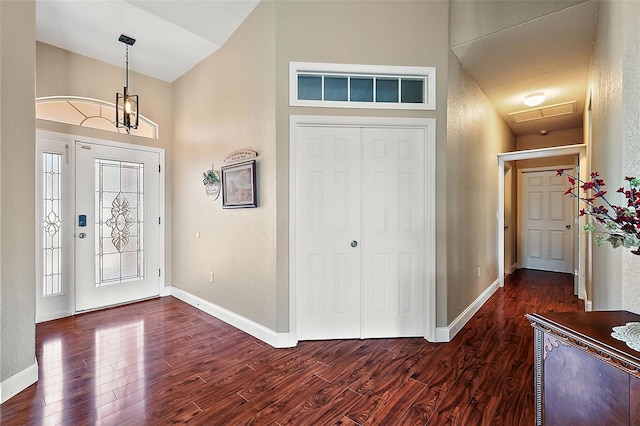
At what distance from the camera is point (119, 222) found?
160 inches

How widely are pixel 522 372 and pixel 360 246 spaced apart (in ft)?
5.23

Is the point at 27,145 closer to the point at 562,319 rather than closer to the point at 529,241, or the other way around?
the point at 562,319

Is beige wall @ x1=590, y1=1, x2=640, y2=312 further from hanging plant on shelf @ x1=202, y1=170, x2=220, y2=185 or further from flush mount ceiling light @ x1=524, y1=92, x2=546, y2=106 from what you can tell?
hanging plant on shelf @ x1=202, y1=170, x2=220, y2=185

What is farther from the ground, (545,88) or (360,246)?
(545,88)

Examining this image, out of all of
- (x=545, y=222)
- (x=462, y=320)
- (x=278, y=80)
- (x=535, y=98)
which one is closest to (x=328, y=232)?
(x=278, y=80)

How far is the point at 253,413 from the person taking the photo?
190cm

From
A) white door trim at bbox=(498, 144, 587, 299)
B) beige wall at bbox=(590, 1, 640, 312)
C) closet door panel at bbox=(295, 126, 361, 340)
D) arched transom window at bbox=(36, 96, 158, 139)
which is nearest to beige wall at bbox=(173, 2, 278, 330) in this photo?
closet door panel at bbox=(295, 126, 361, 340)

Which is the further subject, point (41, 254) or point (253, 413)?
point (41, 254)

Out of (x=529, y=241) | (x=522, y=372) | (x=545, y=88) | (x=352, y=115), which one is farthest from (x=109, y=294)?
(x=529, y=241)

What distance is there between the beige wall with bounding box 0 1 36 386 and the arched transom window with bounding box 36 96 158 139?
1.56m

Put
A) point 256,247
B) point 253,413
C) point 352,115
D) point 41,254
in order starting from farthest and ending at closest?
point 41,254, point 256,247, point 352,115, point 253,413

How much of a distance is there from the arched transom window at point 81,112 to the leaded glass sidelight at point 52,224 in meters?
0.47

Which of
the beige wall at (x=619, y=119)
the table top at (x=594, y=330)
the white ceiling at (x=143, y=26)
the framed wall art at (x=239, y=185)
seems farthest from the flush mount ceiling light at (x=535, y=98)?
the framed wall art at (x=239, y=185)

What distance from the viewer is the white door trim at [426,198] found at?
279 centimetres
